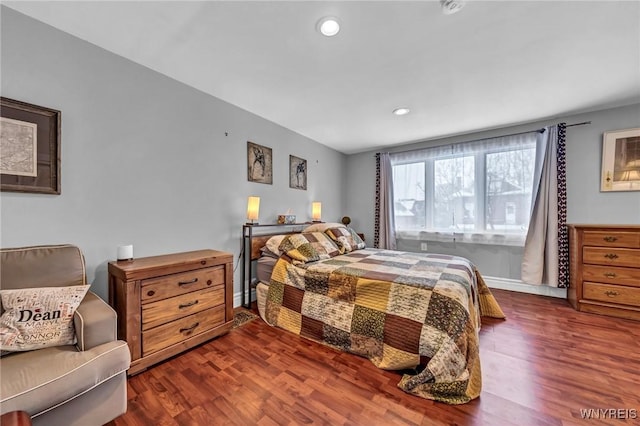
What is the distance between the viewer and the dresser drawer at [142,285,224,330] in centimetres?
164

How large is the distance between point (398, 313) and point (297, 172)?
252 centimetres

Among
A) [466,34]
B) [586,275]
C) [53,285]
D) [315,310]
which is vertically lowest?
[315,310]

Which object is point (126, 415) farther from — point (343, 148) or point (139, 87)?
point (343, 148)

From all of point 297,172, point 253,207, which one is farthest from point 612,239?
point 253,207

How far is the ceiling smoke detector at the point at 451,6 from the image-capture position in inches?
53.2

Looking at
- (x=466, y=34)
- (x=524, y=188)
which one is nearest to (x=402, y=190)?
(x=524, y=188)

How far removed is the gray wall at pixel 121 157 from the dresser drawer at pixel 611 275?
12.9 feet

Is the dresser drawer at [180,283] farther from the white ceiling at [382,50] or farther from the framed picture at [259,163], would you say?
the white ceiling at [382,50]

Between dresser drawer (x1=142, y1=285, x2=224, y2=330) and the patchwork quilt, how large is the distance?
568 mm

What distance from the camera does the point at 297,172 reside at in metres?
3.62

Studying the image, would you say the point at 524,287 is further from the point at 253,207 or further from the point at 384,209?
the point at 253,207

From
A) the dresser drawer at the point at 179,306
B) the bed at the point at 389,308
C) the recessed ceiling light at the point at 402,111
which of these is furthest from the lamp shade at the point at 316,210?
the dresser drawer at the point at 179,306

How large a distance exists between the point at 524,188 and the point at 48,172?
4.89m

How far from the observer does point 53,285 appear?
1.39m
